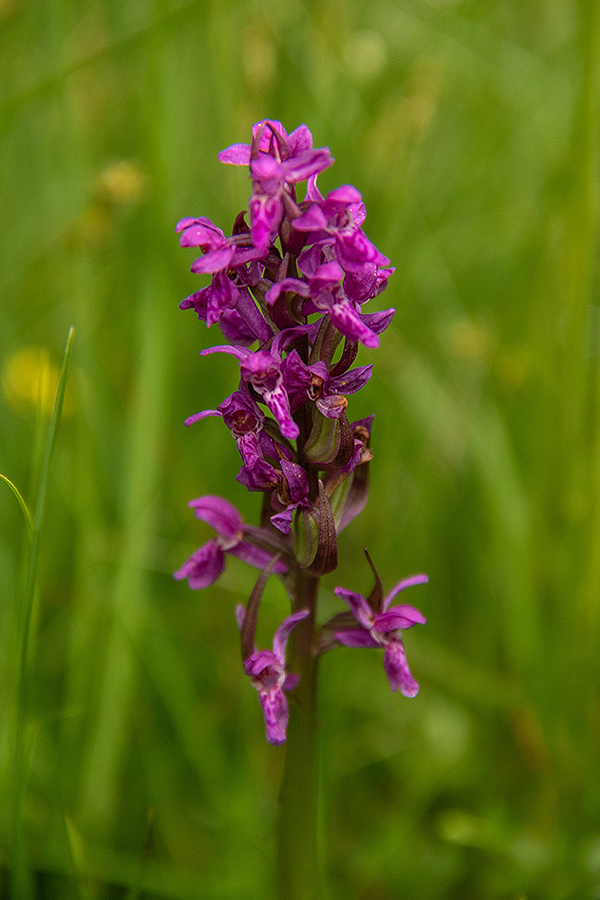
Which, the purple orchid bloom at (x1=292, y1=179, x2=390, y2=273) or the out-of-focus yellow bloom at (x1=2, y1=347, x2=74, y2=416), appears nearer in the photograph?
the purple orchid bloom at (x1=292, y1=179, x2=390, y2=273)

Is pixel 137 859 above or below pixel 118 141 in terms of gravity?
below

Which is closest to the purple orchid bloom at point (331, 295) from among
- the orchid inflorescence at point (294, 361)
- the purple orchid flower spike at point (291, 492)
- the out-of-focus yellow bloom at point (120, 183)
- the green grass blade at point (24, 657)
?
the orchid inflorescence at point (294, 361)

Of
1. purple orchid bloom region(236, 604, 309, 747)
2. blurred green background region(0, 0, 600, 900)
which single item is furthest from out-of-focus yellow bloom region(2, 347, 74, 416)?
purple orchid bloom region(236, 604, 309, 747)

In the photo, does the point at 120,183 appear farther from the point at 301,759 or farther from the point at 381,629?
the point at 301,759

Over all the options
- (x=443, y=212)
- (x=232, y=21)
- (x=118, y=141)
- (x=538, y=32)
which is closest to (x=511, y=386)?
(x=443, y=212)

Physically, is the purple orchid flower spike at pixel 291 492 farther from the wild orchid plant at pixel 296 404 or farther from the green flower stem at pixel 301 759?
the green flower stem at pixel 301 759

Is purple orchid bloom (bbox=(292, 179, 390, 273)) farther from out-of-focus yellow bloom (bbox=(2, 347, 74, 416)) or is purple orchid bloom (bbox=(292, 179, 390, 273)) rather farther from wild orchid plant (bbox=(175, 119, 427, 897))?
out-of-focus yellow bloom (bbox=(2, 347, 74, 416))

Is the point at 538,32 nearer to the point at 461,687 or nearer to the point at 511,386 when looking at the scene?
the point at 511,386
